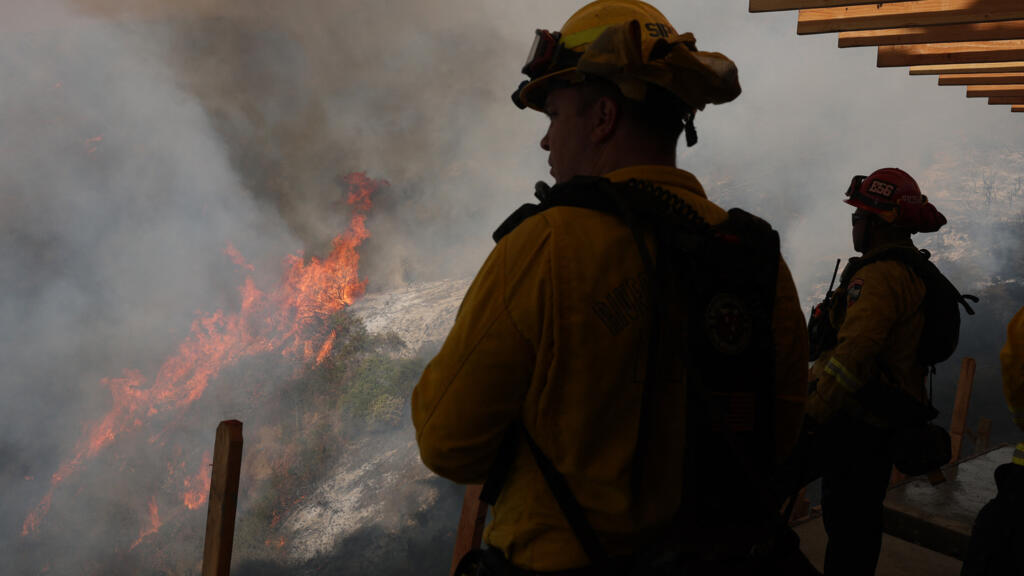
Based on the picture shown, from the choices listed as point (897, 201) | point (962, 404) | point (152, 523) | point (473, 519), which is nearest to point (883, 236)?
point (897, 201)

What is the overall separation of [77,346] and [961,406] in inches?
588

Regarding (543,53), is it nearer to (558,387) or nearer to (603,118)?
(603,118)

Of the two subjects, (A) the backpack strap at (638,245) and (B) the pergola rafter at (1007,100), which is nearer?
(A) the backpack strap at (638,245)

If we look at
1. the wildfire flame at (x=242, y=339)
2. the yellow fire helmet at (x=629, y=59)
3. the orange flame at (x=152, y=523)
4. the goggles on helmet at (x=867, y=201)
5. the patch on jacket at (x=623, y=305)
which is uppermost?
the yellow fire helmet at (x=629, y=59)

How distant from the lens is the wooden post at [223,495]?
1.65 meters

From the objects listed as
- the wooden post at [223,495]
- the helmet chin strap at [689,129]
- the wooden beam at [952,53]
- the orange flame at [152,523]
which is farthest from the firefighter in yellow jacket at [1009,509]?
the orange flame at [152,523]

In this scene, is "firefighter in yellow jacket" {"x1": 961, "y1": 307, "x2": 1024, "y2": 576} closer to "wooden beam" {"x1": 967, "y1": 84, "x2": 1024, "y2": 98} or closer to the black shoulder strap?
the black shoulder strap

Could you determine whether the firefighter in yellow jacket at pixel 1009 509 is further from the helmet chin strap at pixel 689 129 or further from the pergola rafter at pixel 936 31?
the pergola rafter at pixel 936 31

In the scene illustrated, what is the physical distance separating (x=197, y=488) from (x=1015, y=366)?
16.6m

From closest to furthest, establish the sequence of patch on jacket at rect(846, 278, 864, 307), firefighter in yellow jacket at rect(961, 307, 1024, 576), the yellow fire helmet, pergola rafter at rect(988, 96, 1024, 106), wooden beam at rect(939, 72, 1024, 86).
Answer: the yellow fire helmet < firefighter in yellow jacket at rect(961, 307, 1024, 576) < patch on jacket at rect(846, 278, 864, 307) < wooden beam at rect(939, 72, 1024, 86) < pergola rafter at rect(988, 96, 1024, 106)

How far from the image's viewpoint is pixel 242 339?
1452cm

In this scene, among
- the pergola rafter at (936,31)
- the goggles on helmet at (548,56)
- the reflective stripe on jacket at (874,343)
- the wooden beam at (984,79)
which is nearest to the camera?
the goggles on helmet at (548,56)

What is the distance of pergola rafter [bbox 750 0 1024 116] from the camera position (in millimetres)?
2559

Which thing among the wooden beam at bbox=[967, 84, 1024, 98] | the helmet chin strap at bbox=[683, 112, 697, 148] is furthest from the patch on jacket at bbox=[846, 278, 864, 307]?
the wooden beam at bbox=[967, 84, 1024, 98]
